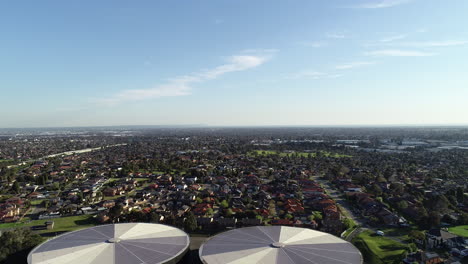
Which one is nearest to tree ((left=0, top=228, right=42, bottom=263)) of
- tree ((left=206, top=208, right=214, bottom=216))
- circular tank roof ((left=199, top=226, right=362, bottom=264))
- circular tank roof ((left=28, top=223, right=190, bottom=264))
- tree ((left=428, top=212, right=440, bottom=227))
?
circular tank roof ((left=28, top=223, right=190, bottom=264))

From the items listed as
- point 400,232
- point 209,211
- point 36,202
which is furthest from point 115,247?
Result: point 36,202

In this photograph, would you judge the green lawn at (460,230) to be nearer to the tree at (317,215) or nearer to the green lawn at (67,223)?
the tree at (317,215)

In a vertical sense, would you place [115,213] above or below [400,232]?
above

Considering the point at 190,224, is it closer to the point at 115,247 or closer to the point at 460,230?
the point at 115,247

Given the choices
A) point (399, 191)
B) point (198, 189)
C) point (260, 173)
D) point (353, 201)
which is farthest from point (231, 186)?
point (399, 191)

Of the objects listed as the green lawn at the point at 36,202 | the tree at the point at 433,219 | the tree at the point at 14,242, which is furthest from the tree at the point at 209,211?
the green lawn at the point at 36,202
